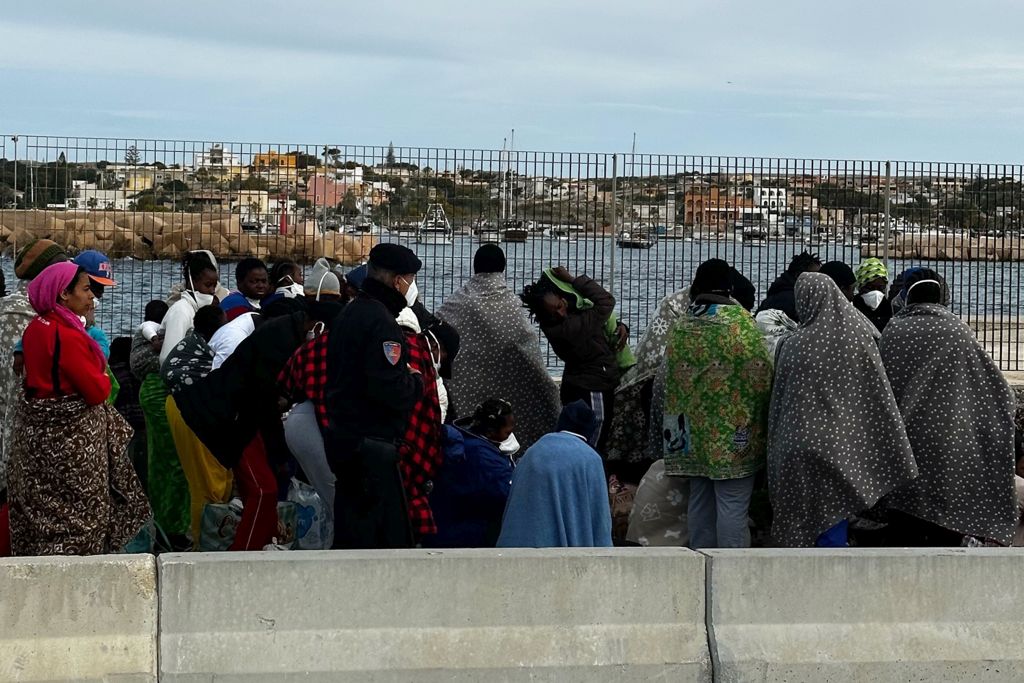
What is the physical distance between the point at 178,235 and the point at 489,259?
17.5 ft

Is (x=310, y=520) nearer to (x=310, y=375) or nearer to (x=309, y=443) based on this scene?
(x=309, y=443)

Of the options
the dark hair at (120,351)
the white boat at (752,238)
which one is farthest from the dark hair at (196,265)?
the white boat at (752,238)

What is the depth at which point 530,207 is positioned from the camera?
47.4 feet

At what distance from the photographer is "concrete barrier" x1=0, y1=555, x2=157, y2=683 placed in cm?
624

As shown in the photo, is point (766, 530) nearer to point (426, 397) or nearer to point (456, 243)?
point (426, 397)

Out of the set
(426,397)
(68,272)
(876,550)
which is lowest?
(876,550)

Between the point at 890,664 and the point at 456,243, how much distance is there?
8096 millimetres

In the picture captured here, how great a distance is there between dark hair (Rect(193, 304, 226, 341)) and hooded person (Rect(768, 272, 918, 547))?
3.45 metres

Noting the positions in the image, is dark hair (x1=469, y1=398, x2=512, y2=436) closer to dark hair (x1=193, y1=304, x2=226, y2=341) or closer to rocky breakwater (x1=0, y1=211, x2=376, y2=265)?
dark hair (x1=193, y1=304, x2=226, y2=341)

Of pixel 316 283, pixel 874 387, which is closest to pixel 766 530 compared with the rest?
pixel 874 387

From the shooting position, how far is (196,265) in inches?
415

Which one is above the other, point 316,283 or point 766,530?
point 316,283

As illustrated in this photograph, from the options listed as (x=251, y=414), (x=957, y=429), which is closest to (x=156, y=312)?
(x=251, y=414)

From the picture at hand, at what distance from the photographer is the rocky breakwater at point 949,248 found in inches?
593
